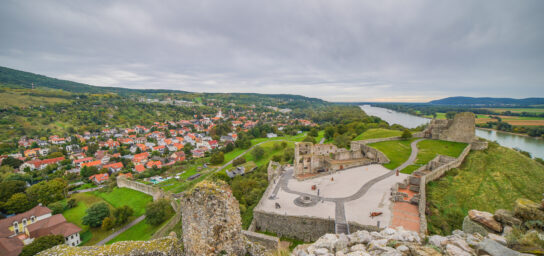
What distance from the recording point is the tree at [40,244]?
17636 mm

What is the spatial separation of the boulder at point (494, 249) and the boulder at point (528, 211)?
2.55 metres

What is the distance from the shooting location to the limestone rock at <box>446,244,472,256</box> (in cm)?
359

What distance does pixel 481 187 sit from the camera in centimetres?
1571

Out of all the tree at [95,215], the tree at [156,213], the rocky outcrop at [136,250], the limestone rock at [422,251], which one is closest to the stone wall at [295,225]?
the limestone rock at [422,251]

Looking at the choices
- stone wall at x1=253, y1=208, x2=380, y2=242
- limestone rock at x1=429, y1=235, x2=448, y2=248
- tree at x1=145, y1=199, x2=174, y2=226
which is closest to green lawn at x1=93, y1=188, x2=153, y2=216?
tree at x1=145, y1=199, x2=174, y2=226

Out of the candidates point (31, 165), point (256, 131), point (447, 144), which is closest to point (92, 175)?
point (31, 165)

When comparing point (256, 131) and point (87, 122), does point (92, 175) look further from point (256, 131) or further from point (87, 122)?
point (87, 122)

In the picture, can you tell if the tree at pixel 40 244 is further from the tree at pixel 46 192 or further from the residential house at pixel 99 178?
the residential house at pixel 99 178

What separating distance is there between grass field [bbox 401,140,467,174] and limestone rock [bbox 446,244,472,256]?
17864mm

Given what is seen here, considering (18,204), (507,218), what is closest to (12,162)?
(18,204)

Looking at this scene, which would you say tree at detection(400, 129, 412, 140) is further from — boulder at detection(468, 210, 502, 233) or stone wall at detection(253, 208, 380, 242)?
boulder at detection(468, 210, 502, 233)

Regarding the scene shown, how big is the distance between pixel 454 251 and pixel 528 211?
9.54 feet

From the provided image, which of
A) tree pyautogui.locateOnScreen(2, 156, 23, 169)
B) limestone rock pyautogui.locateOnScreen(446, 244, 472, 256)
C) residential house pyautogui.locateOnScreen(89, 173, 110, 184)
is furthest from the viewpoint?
tree pyautogui.locateOnScreen(2, 156, 23, 169)

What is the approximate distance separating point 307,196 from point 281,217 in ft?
10.0
